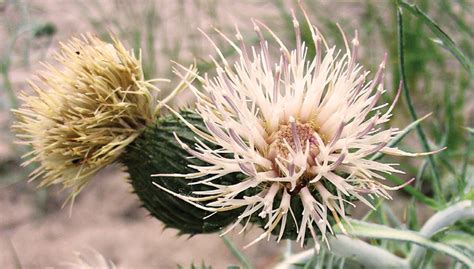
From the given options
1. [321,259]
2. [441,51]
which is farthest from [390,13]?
[321,259]

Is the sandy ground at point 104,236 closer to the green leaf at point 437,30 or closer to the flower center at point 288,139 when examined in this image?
the green leaf at point 437,30

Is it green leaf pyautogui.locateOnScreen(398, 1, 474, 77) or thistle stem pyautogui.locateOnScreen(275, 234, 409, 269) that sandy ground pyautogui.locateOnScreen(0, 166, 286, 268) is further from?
green leaf pyautogui.locateOnScreen(398, 1, 474, 77)

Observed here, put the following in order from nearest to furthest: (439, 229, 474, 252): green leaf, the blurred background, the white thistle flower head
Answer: the white thistle flower head → (439, 229, 474, 252): green leaf → the blurred background

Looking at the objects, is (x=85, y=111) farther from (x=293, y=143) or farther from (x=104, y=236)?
(x=104, y=236)

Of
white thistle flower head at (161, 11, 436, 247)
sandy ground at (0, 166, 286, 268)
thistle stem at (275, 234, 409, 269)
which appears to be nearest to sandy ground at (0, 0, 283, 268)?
sandy ground at (0, 166, 286, 268)

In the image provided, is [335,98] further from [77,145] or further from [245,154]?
[77,145]

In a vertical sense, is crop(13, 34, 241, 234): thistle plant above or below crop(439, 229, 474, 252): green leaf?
above

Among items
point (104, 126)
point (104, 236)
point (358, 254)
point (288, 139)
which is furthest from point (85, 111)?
point (104, 236)
